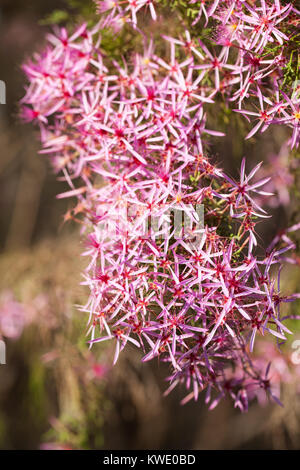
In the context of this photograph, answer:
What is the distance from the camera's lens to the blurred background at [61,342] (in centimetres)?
123

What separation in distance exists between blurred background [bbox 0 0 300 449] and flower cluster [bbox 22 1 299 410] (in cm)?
10

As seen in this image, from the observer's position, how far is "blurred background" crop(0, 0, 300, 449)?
123cm

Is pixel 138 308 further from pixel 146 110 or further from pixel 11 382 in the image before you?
pixel 11 382

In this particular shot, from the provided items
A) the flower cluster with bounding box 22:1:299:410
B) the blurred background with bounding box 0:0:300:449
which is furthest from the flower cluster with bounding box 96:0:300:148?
the blurred background with bounding box 0:0:300:449

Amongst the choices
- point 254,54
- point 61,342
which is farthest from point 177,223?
point 61,342

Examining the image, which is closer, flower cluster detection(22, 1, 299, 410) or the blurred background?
flower cluster detection(22, 1, 299, 410)

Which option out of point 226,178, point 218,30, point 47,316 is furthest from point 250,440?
point 218,30

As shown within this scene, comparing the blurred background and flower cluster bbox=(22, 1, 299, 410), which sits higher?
flower cluster bbox=(22, 1, 299, 410)

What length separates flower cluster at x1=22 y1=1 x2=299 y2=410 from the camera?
0.71 m

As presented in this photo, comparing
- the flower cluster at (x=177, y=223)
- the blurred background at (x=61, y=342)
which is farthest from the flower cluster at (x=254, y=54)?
the blurred background at (x=61, y=342)

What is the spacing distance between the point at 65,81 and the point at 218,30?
328 mm

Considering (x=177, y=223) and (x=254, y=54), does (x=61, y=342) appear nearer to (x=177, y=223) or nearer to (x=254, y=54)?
(x=177, y=223)

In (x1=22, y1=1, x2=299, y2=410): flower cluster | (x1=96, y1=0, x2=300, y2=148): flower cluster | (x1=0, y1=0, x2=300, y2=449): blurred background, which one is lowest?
(x1=0, y1=0, x2=300, y2=449): blurred background

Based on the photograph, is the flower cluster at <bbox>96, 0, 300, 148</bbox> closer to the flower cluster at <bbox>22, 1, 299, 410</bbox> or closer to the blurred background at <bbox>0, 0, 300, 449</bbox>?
the flower cluster at <bbox>22, 1, 299, 410</bbox>
